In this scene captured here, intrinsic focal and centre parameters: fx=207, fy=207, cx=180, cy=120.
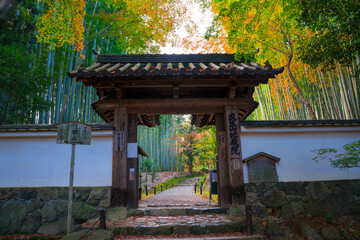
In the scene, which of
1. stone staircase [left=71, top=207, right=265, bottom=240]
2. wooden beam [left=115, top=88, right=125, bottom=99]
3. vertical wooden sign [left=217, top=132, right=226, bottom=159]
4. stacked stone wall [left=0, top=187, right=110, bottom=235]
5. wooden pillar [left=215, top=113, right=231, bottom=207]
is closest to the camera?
stone staircase [left=71, top=207, right=265, bottom=240]

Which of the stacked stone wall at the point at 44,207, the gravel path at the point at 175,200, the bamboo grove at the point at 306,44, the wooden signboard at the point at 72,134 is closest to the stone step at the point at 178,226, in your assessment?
the stacked stone wall at the point at 44,207

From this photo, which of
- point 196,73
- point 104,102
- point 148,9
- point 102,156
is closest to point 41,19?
point 148,9

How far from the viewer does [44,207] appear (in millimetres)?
4980

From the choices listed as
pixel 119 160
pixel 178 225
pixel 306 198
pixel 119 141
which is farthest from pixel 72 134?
pixel 306 198

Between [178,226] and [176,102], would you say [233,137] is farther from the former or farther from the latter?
[178,226]

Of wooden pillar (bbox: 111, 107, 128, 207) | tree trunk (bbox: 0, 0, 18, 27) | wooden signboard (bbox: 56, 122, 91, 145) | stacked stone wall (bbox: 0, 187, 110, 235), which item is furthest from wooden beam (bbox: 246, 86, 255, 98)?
tree trunk (bbox: 0, 0, 18, 27)

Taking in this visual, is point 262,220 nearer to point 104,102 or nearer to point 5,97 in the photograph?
point 104,102

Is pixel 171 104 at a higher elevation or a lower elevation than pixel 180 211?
higher

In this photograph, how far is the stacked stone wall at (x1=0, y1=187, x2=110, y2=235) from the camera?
4.87 m

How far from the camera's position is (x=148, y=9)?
10.2 metres

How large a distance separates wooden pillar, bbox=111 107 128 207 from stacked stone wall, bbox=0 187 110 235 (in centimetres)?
21

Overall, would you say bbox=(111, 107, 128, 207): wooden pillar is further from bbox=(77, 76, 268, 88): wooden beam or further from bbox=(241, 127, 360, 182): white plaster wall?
bbox=(241, 127, 360, 182): white plaster wall

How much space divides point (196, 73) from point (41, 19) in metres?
7.60

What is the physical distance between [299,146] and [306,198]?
1.29m
